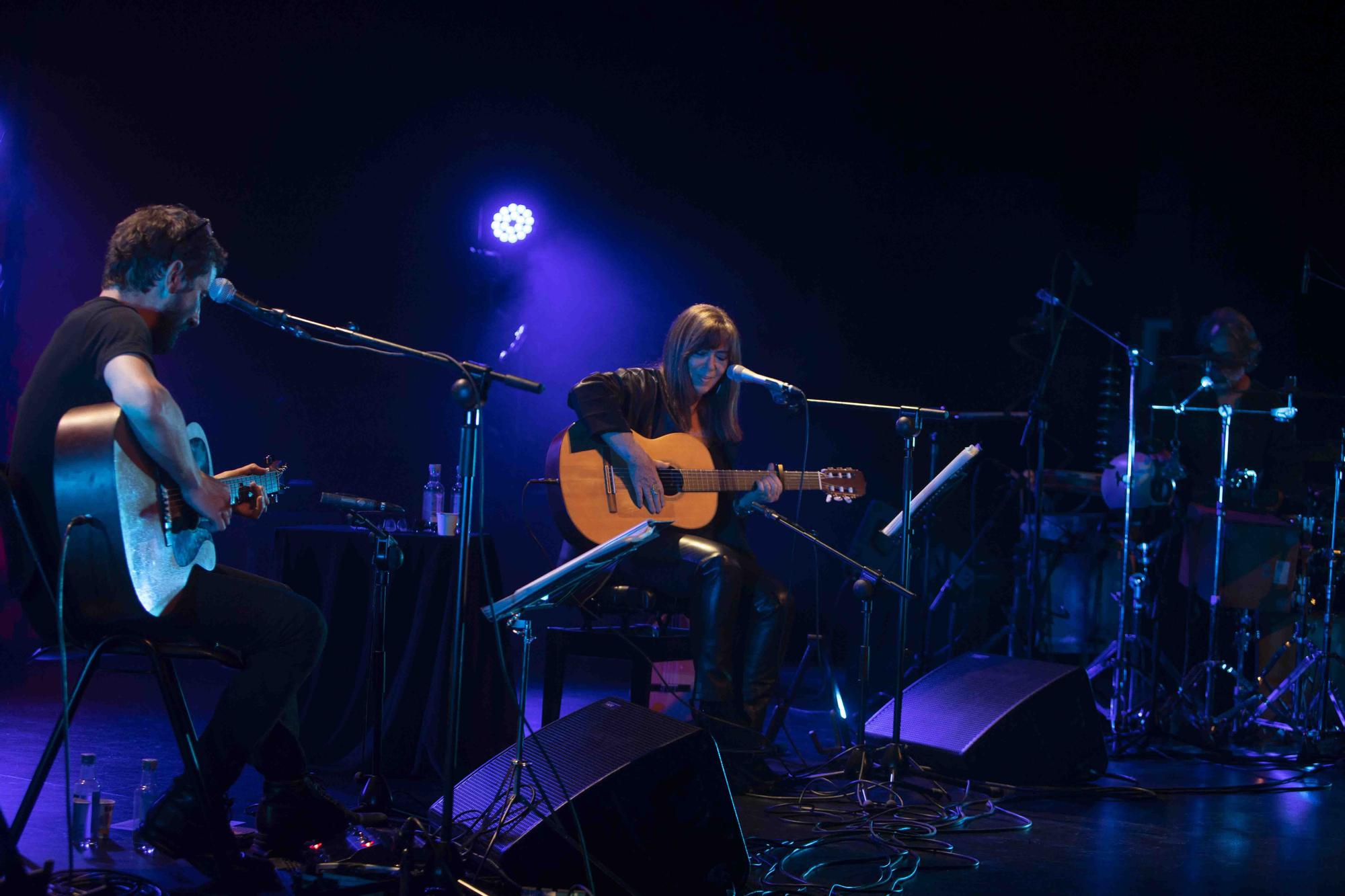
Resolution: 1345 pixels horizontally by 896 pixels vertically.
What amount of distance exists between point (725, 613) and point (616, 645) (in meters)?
0.43

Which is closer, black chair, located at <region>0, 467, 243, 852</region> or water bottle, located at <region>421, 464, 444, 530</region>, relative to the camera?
black chair, located at <region>0, 467, 243, 852</region>

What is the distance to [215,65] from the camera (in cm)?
621

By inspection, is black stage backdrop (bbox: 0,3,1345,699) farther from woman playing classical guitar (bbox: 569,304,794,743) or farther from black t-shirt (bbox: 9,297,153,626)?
black t-shirt (bbox: 9,297,153,626)

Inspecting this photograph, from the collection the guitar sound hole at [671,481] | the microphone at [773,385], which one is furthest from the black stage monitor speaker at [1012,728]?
the microphone at [773,385]

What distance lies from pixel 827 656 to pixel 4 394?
4.54 metres

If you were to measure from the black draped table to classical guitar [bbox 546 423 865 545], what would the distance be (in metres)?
0.38

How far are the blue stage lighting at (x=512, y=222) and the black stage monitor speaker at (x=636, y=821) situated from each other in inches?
194

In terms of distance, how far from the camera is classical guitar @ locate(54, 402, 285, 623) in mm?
2672

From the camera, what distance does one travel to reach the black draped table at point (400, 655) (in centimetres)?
423

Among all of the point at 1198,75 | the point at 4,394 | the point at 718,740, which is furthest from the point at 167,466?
the point at 1198,75

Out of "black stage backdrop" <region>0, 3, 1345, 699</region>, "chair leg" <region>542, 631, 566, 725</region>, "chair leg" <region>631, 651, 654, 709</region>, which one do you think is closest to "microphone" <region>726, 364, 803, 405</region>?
"chair leg" <region>631, 651, 654, 709</region>

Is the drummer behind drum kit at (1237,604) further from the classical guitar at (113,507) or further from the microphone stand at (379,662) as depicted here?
the classical guitar at (113,507)

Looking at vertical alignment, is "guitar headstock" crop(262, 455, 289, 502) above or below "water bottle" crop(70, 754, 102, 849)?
above

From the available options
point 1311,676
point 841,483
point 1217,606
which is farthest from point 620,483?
point 1311,676
